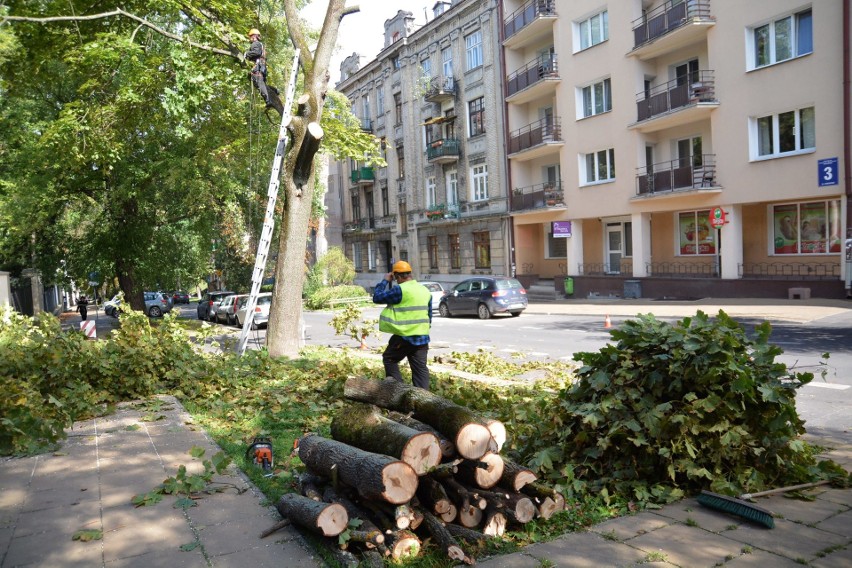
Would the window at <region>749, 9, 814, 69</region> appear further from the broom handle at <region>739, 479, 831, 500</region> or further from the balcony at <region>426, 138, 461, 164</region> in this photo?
the broom handle at <region>739, 479, 831, 500</region>

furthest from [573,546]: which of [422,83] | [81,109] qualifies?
[422,83]

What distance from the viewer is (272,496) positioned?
16.7ft

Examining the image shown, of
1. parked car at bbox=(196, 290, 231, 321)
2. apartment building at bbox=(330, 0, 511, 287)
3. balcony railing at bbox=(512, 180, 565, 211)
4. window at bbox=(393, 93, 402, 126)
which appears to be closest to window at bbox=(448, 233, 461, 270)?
apartment building at bbox=(330, 0, 511, 287)

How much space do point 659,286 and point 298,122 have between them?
17.9 metres

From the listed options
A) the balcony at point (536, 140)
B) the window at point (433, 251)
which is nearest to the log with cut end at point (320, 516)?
the balcony at point (536, 140)

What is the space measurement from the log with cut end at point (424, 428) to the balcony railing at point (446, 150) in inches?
1285

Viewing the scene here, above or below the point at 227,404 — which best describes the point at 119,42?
above

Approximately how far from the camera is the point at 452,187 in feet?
125

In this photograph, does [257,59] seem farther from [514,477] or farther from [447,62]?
[447,62]

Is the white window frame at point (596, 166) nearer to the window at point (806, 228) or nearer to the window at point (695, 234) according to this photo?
the window at point (695, 234)

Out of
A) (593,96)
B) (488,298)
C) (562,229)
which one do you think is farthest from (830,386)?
(593,96)

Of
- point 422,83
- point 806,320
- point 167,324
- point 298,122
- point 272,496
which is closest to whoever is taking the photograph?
point 272,496

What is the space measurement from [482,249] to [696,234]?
13.0 m

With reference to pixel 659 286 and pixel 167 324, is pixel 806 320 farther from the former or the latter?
pixel 167 324
